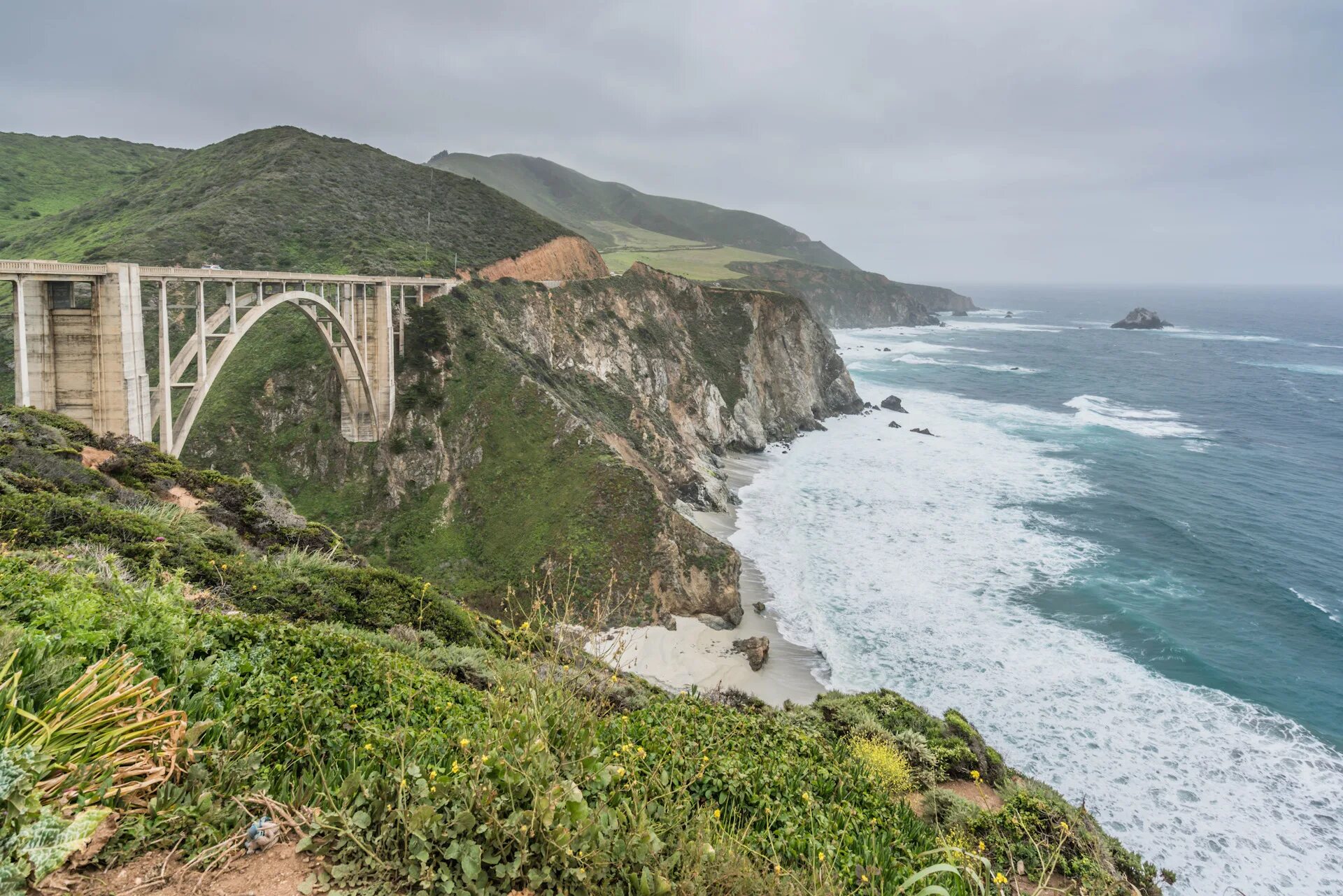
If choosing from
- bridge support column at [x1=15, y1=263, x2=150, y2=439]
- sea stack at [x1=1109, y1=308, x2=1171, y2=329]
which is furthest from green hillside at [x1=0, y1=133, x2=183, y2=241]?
sea stack at [x1=1109, y1=308, x2=1171, y2=329]

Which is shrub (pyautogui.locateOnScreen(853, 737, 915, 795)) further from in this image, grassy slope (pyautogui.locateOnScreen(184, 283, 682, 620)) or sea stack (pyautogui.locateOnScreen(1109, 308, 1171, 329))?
sea stack (pyautogui.locateOnScreen(1109, 308, 1171, 329))

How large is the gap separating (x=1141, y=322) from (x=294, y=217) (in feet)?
603

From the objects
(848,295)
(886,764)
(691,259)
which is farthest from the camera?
(848,295)

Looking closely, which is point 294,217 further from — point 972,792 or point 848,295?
point 848,295

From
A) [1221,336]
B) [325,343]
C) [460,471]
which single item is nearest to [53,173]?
[325,343]

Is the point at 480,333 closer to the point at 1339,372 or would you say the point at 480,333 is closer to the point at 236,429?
the point at 236,429

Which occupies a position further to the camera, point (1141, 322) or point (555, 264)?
point (1141, 322)

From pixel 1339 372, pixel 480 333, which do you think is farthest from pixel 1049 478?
pixel 1339 372

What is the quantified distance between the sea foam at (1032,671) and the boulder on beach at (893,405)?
23.8 metres

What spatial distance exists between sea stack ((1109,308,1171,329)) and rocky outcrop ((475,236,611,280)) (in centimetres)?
15408

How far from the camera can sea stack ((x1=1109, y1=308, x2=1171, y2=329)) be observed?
6363 inches

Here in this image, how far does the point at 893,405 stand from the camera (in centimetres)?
7450

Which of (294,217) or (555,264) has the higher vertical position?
(294,217)

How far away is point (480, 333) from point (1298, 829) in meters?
42.5
